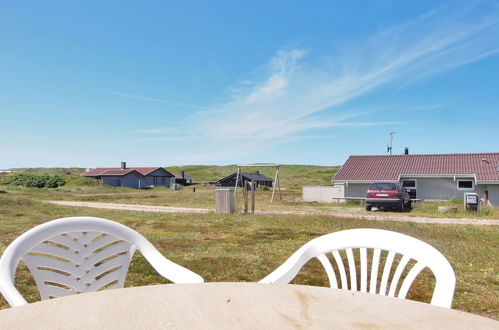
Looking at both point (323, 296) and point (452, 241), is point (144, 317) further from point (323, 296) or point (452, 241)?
point (452, 241)

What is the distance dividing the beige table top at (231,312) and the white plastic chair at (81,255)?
25.2 inches

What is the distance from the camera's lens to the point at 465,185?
25500mm

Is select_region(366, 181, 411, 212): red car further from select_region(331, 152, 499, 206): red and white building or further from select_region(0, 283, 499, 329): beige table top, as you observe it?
select_region(0, 283, 499, 329): beige table top

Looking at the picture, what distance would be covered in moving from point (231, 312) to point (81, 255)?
5.11 ft

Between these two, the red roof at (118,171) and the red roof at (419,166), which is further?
the red roof at (118,171)

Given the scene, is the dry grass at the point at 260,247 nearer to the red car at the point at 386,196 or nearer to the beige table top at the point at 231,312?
the beige table top at the point at 231,312

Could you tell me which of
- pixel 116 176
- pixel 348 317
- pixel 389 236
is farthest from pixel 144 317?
pixel 116 176

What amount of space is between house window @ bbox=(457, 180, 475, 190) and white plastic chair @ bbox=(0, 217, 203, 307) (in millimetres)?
27090

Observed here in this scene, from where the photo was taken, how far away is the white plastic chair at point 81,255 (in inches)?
92.7

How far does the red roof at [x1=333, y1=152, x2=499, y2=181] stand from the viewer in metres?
25.4

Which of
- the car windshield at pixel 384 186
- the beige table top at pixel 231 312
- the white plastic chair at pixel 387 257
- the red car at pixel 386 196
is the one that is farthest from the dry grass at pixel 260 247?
the car windshield at pixel 384 186

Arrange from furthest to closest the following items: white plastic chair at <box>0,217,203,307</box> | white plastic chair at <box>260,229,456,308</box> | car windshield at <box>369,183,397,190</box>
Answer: car windshield at <box>369,183,397,190</box>
white plastic chair at <box>0,217,203,307</box>
white plastic chair at <box>260,229,456,308</box>

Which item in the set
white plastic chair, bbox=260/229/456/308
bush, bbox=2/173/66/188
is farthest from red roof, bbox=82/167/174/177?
white plastic chair, bbox=260/229/456/308

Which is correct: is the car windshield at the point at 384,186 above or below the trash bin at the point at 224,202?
above
